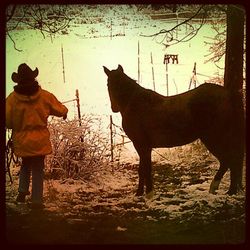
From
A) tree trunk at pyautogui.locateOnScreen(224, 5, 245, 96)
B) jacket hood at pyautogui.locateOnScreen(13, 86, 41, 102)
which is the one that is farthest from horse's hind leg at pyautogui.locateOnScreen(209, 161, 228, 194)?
jacket hood at pyautogui.locateOnScreen(13, 86, 41, 102)

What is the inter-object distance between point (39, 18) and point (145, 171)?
3.12 feet

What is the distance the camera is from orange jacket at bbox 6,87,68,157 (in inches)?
100.0

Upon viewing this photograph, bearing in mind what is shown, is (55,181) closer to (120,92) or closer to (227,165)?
(120,92)

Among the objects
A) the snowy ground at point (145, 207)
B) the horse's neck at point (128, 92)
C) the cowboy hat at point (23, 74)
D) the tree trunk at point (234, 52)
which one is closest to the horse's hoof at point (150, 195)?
the snowy ground at point (145, 207)

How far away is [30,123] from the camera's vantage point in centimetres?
254

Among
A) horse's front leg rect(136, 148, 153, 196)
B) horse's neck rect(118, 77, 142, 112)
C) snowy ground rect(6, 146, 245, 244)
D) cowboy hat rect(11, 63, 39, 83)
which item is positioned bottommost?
snowy ground rect(6, 146, 245, 244)

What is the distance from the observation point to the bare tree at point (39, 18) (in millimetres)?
2561

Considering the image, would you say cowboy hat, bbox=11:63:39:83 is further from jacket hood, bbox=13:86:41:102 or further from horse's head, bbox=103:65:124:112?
horse's head, bbox=103:65:124:112

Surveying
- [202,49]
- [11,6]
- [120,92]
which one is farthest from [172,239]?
[11,6]

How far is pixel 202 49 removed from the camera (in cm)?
262

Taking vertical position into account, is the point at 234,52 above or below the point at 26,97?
above

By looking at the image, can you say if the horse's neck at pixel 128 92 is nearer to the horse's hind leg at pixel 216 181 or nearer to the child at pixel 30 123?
the child at pixel 30 123

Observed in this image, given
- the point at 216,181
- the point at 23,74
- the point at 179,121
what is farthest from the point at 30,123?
the point at 216,181

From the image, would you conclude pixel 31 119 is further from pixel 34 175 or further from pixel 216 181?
pixel 216 181
